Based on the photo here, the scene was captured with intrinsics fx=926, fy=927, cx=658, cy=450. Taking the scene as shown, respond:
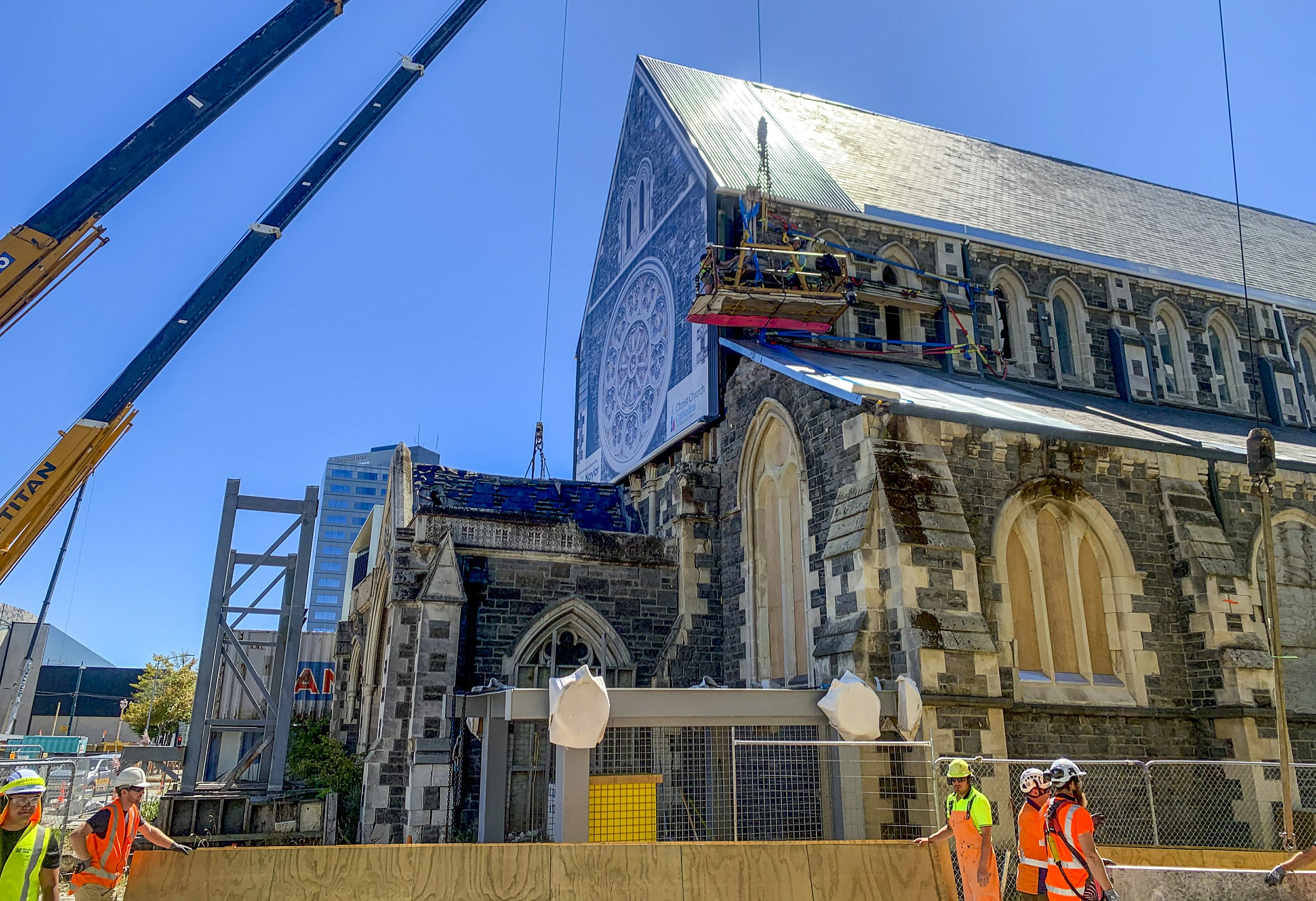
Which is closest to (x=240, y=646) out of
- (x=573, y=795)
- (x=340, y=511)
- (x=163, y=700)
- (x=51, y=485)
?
(x=51, y=485)

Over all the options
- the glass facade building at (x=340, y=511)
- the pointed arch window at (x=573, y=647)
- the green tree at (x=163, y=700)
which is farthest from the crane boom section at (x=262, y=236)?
the glass facade building at (x=340, y=511)

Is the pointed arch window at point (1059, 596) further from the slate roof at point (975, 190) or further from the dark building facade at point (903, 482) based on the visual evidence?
the slate roof at point (975, 190)

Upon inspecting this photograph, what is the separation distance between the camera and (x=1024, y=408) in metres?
15.1

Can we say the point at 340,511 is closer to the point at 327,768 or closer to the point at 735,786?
the point at 327,768

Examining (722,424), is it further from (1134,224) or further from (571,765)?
(1134,224)

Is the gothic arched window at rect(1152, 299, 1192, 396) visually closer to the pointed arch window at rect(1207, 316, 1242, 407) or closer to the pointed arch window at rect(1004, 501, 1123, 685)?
the pointed arch window at rect(1207, 316, 1242, 407)

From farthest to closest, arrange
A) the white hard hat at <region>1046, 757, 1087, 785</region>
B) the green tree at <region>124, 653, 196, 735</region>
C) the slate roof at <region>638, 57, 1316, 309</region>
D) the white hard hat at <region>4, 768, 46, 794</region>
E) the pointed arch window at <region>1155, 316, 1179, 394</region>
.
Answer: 1. the green tree at <region>124, 653, 196, 735</region>
2. the pointed arch window at <region>1155, 316, 1179, 394</region>
3. the slate roof at <region>638, 57, 1316, 309</region>
4. the white hard hat at <region>1046, 757, 1087, 785</region>
5. the white hard hat at <region>4, 768, 46, 794</region>

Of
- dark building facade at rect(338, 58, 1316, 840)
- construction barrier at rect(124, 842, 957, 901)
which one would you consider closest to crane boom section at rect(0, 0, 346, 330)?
dark building facade at rect(338, 58, 1316, 840)

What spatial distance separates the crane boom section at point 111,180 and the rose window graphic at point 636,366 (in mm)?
9061

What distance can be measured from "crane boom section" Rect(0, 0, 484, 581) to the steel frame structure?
404cm

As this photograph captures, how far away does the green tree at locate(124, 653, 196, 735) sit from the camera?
41594 millimetres

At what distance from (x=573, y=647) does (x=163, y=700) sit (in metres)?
33.9

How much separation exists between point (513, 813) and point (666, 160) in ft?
46.4

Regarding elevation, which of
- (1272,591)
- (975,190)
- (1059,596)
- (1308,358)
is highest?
(975,190)
